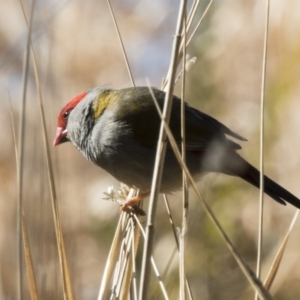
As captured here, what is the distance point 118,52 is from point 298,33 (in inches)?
63.4

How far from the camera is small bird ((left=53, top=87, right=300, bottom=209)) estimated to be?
3707mm

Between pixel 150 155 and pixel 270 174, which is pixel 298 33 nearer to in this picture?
pixel 270 174

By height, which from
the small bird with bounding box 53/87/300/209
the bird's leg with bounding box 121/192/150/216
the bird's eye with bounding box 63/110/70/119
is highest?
the bird's eye with bounding box 63/110/70/119

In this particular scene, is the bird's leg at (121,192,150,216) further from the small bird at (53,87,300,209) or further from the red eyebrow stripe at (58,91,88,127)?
the red eyebrow stripe at (58,91,88,127)

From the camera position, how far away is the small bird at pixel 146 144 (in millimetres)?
3707

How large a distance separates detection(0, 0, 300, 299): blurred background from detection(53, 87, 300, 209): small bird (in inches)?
31.6

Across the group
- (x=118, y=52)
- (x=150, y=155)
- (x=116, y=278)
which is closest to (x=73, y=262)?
(x=116, y=278)

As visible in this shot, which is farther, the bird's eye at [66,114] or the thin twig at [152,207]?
the bird's eye at [66,114]

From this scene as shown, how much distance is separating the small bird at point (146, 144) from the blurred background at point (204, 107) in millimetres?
803

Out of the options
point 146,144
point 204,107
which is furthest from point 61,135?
point 204,107

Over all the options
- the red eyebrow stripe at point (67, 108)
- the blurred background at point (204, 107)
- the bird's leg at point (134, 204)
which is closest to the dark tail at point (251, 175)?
the bird's leg at point (134, 204)

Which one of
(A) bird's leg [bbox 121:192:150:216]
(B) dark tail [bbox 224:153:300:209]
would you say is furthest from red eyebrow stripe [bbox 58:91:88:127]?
(B) dark tail [bbox 224:153:300:209]

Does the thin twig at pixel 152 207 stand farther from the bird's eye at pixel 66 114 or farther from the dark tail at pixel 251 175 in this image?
the bird's eye at pixel 66 114

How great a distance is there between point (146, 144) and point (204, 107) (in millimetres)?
1706
